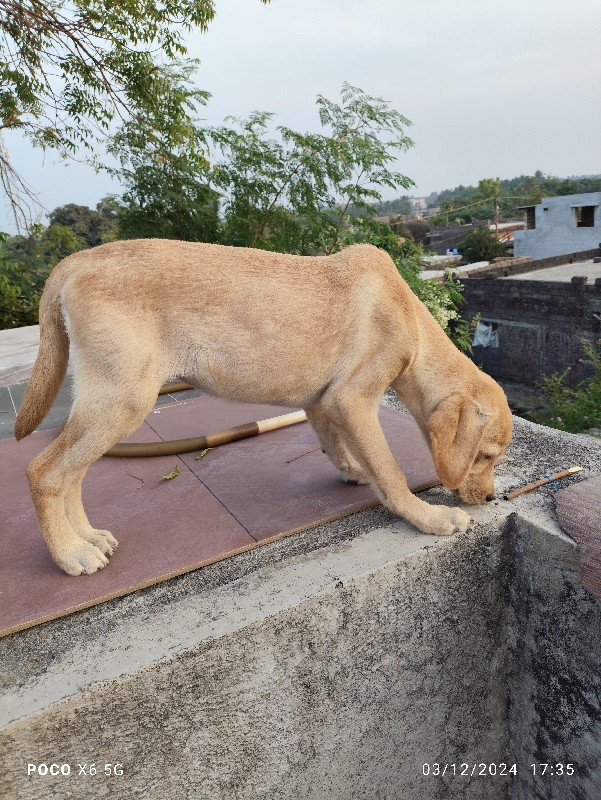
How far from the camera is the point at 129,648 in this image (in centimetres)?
206

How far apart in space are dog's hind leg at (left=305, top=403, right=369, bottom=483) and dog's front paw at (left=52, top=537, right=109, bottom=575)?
132cm

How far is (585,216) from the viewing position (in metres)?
32.0

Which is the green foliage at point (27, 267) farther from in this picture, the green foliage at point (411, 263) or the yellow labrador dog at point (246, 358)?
the yellow labrador dog at point (246, 358)

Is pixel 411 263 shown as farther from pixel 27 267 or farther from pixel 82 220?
pixel 82 220

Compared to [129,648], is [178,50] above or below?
above

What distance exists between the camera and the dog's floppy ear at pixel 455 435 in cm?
267

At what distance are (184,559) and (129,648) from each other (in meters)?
0.54

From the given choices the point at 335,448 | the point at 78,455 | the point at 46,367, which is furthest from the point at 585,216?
the point at 78,455

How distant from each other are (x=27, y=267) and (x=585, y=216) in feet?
99.7

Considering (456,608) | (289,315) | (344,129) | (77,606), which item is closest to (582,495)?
(456,608)

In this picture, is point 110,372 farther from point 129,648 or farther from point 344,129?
point 344,129

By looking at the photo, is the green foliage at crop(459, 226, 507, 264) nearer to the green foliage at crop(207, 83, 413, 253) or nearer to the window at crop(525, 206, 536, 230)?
the window at crop(525, 206, 536, 230)

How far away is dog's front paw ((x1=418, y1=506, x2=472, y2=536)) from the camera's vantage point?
105 inches

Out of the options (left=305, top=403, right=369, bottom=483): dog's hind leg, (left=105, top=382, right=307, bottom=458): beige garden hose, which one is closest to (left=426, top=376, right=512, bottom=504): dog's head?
(left=305, top=403, right=369, bottom=483): dog's hind leg
